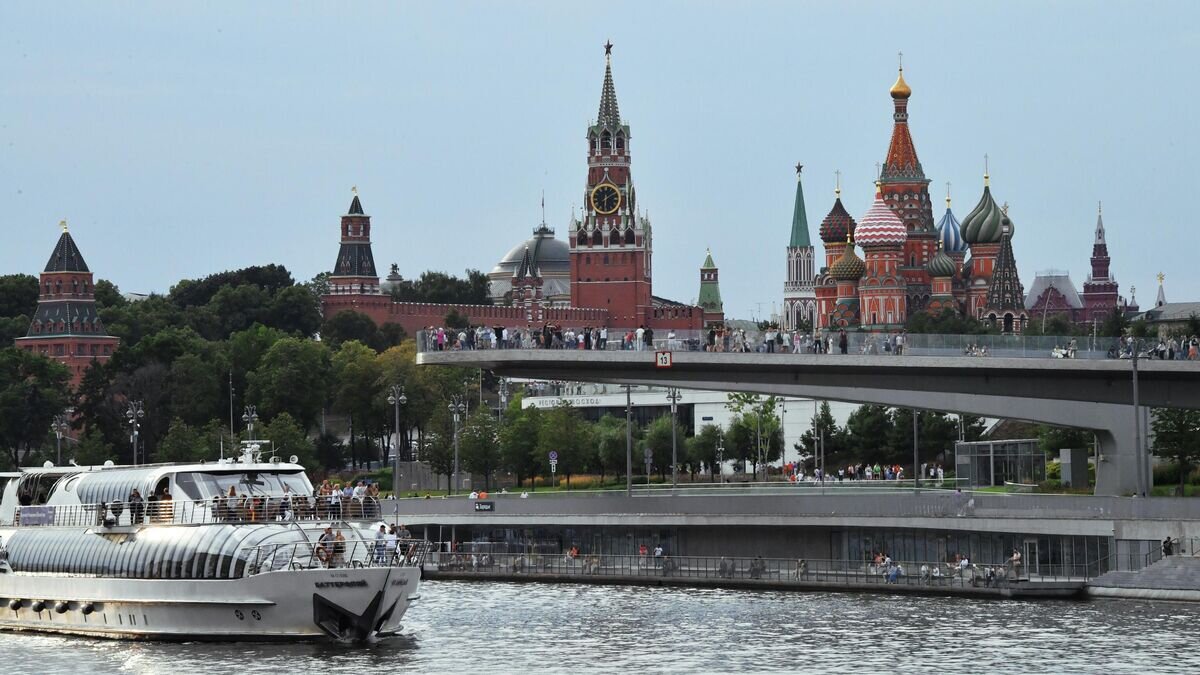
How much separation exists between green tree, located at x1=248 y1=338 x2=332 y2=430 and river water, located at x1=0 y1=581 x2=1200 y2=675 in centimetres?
8607

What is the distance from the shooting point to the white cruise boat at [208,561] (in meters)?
57.9

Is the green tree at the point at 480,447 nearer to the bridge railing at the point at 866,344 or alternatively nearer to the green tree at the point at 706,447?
the green tree at the point at 706,447

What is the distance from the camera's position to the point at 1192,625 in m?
60.2

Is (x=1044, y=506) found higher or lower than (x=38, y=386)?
lower

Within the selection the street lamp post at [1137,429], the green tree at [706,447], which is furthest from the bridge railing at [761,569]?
the green tree at [706,447]

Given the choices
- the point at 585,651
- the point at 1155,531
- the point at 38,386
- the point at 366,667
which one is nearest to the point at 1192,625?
the point at 1155,531

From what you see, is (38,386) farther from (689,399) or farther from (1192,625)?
(1192,625)

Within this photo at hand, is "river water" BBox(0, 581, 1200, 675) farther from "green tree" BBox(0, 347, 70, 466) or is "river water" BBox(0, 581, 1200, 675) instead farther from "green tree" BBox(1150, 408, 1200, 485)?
"green tree" BBox(0, 347, 70, 466)

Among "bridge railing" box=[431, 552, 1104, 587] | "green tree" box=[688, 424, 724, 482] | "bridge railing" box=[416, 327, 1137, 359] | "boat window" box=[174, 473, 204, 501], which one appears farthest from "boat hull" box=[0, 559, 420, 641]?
"green tree" box=[688, 424, 724, 482]

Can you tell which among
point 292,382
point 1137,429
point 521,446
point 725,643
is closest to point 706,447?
point 521,446

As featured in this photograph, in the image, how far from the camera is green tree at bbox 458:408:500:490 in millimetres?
129250

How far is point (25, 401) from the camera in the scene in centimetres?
15788

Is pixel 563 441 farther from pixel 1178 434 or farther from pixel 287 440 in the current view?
pixel 1178 434

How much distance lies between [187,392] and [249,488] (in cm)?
9621
